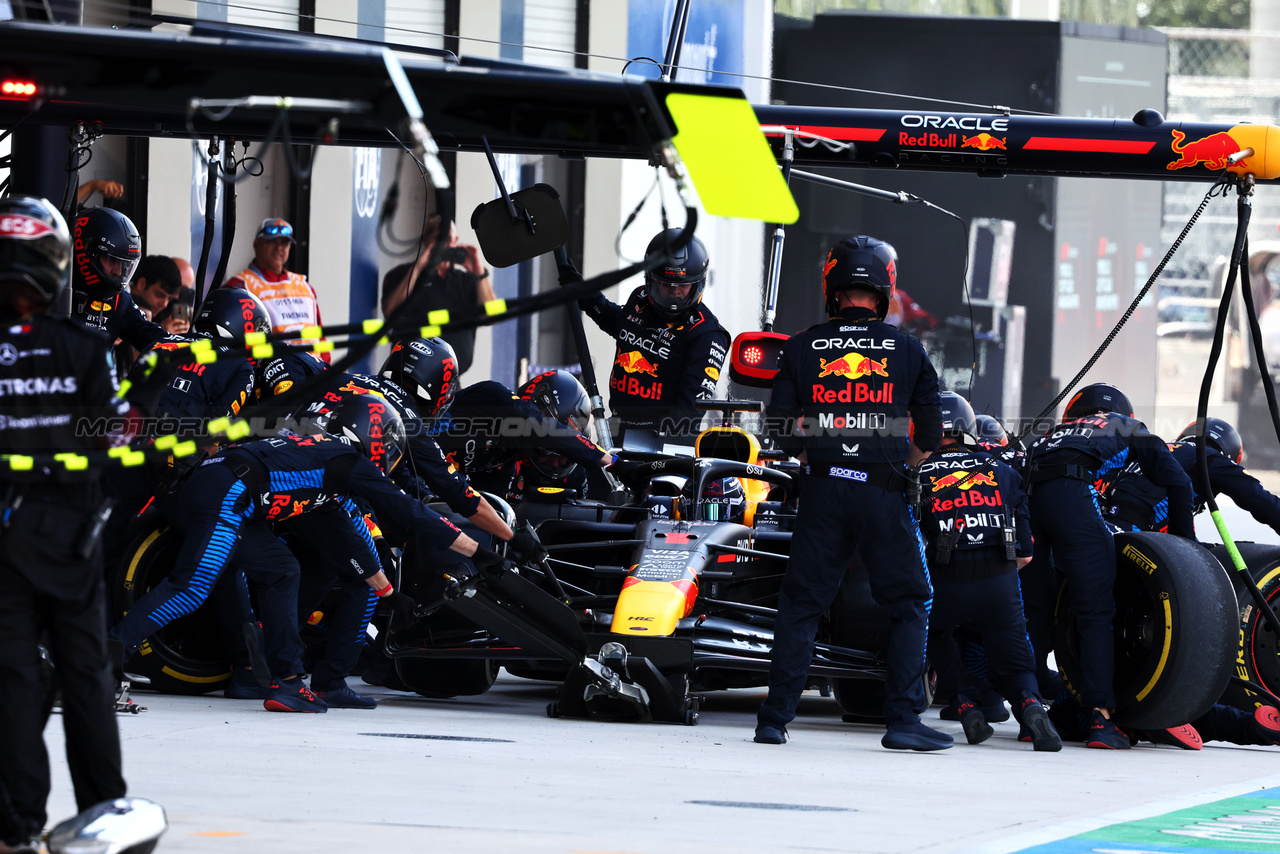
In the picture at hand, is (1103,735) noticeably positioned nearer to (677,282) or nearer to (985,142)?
(985,142)

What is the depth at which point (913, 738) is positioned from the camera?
7426 mm

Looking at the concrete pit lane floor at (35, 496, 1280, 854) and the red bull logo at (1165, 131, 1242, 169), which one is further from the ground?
the red bull logo at (1165, 131, 1242, 169)

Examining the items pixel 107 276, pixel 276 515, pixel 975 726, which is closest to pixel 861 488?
pixel 975 726

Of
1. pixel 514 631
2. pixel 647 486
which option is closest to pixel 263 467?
pixel 514 631

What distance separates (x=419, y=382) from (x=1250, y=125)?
4110mm

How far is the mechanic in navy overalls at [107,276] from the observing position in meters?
9.14

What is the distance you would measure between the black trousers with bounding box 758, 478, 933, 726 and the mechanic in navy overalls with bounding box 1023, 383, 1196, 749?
3.20 ft

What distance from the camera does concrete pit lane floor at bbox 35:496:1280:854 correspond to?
4793 millimetres

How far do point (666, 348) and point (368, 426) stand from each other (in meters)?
2.49

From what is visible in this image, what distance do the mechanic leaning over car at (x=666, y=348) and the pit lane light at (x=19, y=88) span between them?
5211 mm

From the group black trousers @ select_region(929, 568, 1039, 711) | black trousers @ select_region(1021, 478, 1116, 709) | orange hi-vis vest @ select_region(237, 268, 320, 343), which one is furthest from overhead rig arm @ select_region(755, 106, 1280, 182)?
orange hi-vis vest @ select_region(237, 268, 320, 343)

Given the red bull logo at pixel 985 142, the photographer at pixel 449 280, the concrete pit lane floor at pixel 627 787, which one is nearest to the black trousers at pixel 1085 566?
the concrete pit lane floor at pixel 627 787

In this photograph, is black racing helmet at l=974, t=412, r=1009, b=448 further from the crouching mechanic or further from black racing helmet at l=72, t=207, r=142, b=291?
black racing helmet at l=72, t=207, r=142, b=291

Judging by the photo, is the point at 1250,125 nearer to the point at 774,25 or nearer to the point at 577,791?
the point at 577,791
